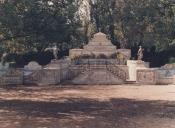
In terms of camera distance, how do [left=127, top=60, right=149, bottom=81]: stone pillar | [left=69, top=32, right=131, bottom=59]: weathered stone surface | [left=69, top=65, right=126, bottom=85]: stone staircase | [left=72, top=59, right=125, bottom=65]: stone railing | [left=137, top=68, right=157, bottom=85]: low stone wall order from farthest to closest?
[left=69, top=32, right=131, bottom=59]: weathered stone surface < [left=72, top=59, right=125, bottom=65]: stone railing < [left=127, top=60, right=149, bottom=81]: stone pillar < [left=69, top=65, right=126, bottom=85]: stone staircase < [left=137, top=68, right=157, bottom=85]: low stone wall

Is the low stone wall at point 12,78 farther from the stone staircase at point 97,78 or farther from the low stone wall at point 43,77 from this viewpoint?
the stone staircase at point 97,78

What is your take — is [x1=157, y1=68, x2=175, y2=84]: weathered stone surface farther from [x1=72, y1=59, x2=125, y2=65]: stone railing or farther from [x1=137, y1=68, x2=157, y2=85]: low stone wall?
[x1=72, y1=59, x2=125, y2=65]: stone railing

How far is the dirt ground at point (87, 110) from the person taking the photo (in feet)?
51.2

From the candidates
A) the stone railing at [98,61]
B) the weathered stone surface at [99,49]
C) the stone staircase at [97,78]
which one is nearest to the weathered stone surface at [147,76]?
the stone staircase at [97,78]

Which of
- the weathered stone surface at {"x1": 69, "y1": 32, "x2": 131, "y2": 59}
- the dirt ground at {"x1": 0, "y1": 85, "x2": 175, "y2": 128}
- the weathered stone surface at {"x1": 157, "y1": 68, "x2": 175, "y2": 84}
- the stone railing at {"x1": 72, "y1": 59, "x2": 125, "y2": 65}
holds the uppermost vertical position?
the weathered stone surface at {"x1": 69, "y1": 32, "x2": 131, "y2": 59}

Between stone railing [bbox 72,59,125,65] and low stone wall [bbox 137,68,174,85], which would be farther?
stone railing [bbox 72,59,125,65]

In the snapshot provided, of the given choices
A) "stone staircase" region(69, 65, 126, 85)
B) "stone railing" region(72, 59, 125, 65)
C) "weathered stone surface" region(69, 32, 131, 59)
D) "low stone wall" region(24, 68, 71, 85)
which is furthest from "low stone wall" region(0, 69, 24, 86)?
"weathered stone surface" region(69, 32, 131, 59)

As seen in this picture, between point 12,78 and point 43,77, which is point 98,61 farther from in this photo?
point 12,78

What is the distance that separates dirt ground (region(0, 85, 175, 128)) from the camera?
15617 mm

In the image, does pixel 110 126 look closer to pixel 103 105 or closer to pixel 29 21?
pixel 103 105

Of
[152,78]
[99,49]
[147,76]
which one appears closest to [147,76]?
[147,76]

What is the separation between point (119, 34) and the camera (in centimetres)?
6250

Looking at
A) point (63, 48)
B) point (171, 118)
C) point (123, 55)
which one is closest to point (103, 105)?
point (171, 118)

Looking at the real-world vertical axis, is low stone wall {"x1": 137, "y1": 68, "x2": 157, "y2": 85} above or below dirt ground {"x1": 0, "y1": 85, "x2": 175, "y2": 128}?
above
